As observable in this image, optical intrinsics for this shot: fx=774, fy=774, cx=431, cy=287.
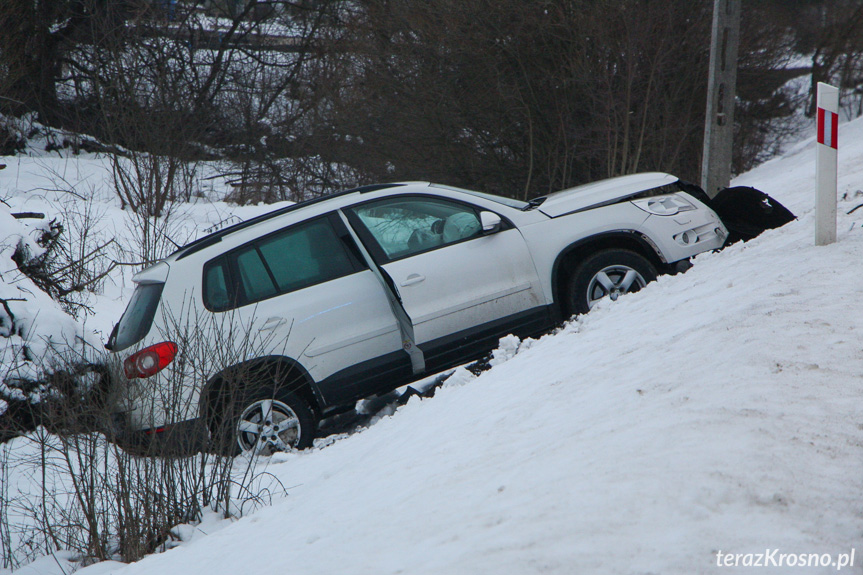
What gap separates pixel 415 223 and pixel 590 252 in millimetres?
1358

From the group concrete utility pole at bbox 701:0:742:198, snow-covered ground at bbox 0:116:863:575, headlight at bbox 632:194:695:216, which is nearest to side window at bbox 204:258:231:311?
snow-covered ground at bbox 0:116:863:575

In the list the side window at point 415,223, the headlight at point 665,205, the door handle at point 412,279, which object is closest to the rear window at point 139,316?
the side window at point 415,223

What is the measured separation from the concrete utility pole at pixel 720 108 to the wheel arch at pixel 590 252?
24.1ft

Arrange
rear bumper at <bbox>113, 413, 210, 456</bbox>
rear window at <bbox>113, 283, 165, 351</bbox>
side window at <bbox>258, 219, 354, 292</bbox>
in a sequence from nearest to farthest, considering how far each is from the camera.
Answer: rear bumper at <bbox>113, 413, 210, 456</bbox>, rear window at <bbox>113, 283, 165, 351</bbox>, side window at <bbox>258, 219, 354, 292</bbox>

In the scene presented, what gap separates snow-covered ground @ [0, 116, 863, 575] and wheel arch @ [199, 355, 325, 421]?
52 centimetres

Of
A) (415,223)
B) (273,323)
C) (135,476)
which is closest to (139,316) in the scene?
(273,323)

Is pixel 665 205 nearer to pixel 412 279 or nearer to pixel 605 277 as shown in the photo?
pixel 605 277

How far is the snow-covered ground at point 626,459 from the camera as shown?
2.45 m

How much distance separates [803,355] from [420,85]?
49.5 ft

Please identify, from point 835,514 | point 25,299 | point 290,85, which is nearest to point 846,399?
point 835,514

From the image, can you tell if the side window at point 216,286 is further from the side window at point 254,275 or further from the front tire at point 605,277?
the front tire at point 605,277

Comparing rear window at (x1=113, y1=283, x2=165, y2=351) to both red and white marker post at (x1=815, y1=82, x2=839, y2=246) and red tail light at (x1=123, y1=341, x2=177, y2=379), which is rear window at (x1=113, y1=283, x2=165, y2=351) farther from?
red and white marker post at (x1=815, y1=82, x2=839, y2=246)

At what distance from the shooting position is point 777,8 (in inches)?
788

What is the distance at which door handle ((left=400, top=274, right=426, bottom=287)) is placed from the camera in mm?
5454
